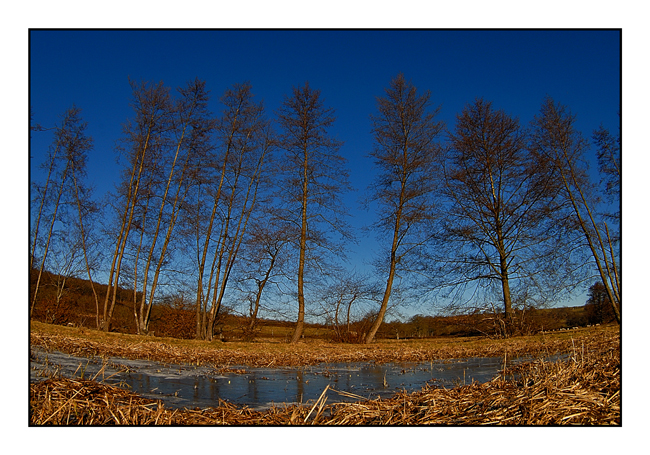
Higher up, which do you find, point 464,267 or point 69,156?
point 69,156

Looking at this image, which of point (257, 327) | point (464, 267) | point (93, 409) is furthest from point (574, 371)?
point (257, 327)

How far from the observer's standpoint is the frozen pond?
401 cm

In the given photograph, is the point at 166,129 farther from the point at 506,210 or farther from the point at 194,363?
the point at 506,210

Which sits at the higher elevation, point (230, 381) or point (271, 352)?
point (230, 381)

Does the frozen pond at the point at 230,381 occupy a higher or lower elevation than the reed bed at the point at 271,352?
higher

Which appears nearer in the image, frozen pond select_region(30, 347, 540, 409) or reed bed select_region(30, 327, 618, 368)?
frozen pond select_region(30, 347, 540, 409)

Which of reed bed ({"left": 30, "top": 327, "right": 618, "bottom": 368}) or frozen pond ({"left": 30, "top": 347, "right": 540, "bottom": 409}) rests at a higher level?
frozen pond ({"left": 30, "top": 347, "right": 540, "bottom": 409})

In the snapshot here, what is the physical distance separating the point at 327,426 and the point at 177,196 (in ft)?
51.1

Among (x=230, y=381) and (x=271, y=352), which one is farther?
(x=271, y=352)

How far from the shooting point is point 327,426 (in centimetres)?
263

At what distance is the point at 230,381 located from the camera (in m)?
5.43

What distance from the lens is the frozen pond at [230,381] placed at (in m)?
4.01

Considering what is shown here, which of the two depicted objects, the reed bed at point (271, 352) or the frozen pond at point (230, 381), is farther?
the reed bed at point (271, 352)
